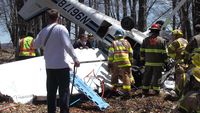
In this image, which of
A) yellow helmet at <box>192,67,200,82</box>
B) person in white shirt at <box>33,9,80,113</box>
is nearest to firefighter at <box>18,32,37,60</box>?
person in white shirt at <box>33,9,80,113</box>

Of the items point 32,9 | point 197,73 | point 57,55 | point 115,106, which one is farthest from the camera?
point 32,9

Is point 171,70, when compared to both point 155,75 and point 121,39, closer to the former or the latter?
point 155,75

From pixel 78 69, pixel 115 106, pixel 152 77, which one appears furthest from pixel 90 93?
pixel 152 77

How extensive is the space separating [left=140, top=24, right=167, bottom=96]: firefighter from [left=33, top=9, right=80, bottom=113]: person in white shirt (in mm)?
3889

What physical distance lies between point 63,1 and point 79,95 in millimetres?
6193

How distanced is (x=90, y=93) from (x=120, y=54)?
1460 millimetres

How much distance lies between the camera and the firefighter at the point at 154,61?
10906mm

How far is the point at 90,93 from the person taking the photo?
991cm

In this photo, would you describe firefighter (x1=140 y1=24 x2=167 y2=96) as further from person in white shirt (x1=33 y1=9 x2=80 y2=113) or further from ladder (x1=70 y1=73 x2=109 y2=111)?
person in white shirt (x1=33 y1=9 x2=80 y2=113)

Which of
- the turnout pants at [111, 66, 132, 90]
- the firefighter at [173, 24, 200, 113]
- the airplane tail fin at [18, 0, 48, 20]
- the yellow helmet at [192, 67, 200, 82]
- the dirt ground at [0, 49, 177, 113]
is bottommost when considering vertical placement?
the dirt ground at [0, 49, 177, 113]

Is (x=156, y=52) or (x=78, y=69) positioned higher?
(x=156, y=52)

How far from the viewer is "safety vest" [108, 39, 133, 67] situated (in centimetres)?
1077

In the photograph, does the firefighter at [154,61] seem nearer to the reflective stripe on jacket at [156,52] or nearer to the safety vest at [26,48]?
the reflective stripe on jacket at [156,52]

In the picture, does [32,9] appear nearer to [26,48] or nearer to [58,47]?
[26,48]
